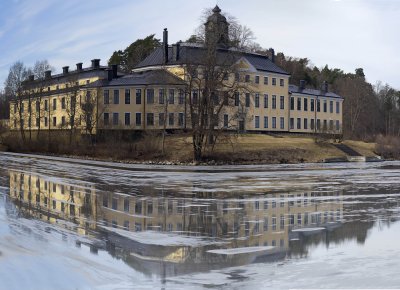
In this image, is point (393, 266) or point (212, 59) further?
point (212, 59)

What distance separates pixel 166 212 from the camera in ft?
54.4

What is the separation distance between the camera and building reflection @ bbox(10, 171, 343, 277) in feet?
34.3

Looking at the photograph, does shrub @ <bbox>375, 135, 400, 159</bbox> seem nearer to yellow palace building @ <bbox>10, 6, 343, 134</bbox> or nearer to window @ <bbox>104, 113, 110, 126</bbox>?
yellow palace building @ <bbox>10, 6, 343, 134</bbox>

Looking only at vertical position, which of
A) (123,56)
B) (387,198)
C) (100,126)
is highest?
(123,56)

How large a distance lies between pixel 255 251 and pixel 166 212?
6195 mm

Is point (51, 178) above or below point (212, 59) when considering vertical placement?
below

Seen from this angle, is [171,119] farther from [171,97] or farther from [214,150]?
[214,150]

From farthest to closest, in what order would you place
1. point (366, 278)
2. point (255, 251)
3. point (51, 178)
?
point (51, 178) → point (255, 251) → point (366, 278)

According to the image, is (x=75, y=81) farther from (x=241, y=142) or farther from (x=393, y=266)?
(x=393, y=266)

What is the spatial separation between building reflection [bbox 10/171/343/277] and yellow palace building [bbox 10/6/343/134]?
29.4m

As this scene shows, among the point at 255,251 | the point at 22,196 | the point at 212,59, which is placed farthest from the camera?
the point at 212,59

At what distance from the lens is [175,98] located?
215 feet

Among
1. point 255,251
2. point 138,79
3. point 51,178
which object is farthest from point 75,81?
point 255,251

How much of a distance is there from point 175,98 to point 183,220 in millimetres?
51243
